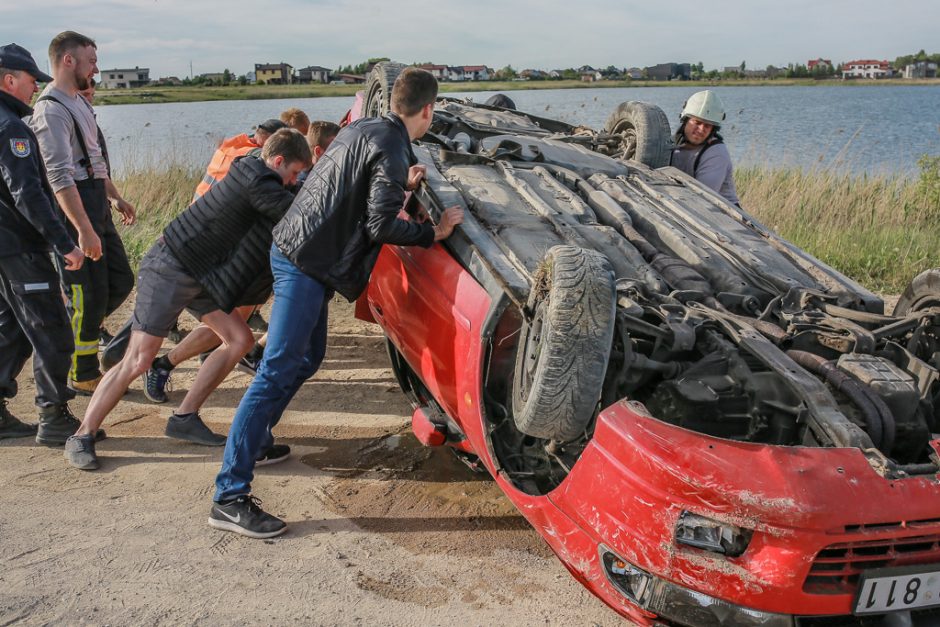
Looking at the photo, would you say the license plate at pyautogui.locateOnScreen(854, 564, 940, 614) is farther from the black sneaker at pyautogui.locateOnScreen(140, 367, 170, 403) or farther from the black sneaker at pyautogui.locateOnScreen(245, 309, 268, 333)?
the black sneaker at pyautogui.locateOnScreen(245, 309, 268, 333)

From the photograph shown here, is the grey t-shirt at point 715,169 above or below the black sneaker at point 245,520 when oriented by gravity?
above

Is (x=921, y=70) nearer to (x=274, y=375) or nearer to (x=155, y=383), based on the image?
(x=155, y=383)

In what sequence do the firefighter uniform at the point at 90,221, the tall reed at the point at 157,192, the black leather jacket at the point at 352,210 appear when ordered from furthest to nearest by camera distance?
the tall reed at the point at 157,192, the firefighter uniform at the point at 90,221, the black leather jacket at the point at 352,210

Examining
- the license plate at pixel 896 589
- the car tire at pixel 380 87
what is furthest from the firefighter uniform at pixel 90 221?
the license plate at pixel 896 589

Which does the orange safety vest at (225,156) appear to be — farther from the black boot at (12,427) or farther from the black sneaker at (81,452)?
the black sneaker at (81,452)

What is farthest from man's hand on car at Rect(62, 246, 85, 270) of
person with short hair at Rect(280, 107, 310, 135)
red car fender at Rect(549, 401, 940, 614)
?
red car fender at Rect(549, 401, 940, 614)

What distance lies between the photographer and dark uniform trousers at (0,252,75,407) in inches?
191

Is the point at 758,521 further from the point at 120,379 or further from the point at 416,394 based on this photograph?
the point at 120,379

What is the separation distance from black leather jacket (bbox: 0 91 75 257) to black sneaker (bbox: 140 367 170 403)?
109cm

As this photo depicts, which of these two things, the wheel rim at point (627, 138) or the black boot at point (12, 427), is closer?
the black boot at point (12, 427)

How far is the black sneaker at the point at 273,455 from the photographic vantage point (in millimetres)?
4629

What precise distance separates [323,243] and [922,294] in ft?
9.54

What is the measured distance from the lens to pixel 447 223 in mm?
4008

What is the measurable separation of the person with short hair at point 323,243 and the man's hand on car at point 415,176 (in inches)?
14.6
